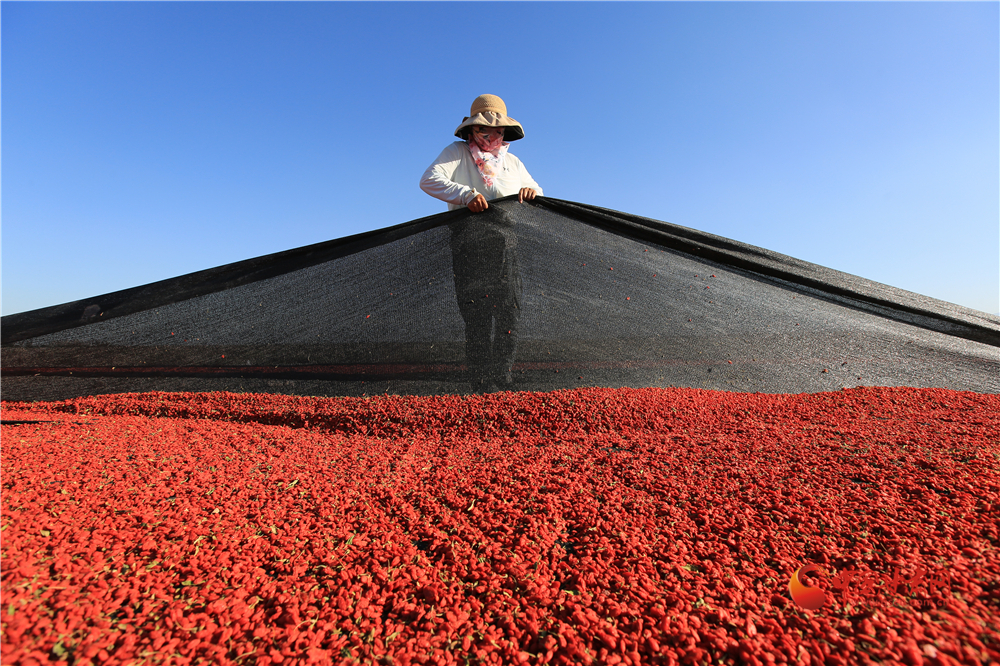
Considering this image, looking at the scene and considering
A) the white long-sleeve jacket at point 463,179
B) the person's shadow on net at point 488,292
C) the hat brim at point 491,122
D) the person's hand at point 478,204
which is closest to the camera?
the person's shadow on net at point 488,292

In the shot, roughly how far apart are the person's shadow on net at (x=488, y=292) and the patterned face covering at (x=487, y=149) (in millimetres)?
432

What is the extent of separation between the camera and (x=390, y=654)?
0.71m

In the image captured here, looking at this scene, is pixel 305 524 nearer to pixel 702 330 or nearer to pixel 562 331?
pixel 562 331

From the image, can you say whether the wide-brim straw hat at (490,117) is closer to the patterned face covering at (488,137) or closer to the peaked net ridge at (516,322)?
the patterned face covering at (488,137)

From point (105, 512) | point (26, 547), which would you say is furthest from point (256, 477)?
point (26, 547)

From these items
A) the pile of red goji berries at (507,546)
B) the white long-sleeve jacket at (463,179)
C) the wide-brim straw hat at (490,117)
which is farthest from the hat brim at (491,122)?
the pile of red goji berries at (507,546)

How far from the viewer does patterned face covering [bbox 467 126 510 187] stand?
2920mm

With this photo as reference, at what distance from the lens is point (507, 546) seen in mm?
986

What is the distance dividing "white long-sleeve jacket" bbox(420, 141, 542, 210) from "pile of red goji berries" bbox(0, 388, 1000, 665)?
5.07 ft

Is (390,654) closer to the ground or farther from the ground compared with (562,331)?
closer to the ground

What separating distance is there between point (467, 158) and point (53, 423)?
96.5 inches

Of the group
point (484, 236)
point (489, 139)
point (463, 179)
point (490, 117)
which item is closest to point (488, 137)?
point (489, 139)

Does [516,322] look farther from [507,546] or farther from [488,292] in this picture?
[507,546]

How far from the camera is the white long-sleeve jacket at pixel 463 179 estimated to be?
8.81ft
